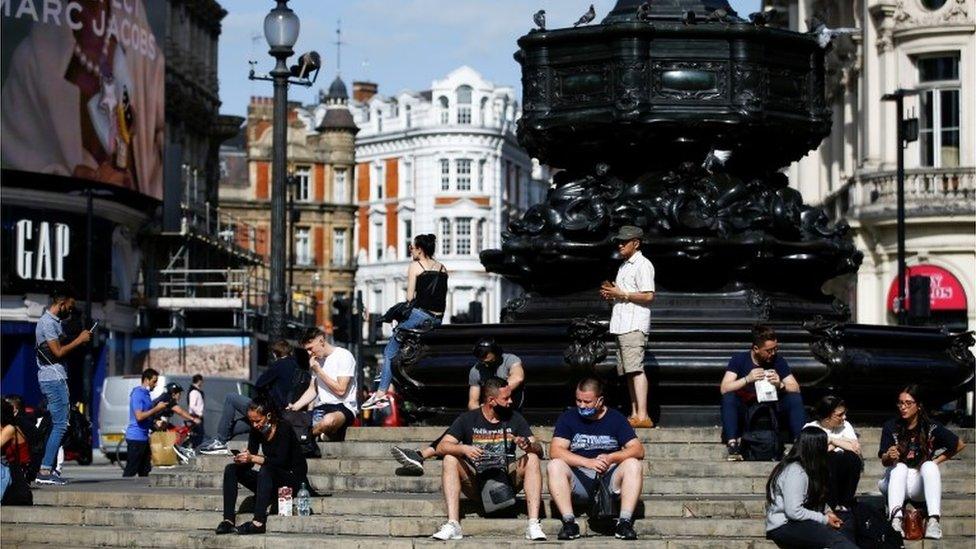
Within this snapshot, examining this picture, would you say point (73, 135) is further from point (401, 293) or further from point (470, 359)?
point (401, 293)

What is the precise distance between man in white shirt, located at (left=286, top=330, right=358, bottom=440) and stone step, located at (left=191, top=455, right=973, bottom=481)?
0.80 meters

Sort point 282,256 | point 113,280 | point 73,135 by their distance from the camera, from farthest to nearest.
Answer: point 113,280, point 73,135, point 282,256

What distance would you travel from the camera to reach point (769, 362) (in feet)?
60.5

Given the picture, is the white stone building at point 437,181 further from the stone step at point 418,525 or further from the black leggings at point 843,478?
the black leggings at point 843,478

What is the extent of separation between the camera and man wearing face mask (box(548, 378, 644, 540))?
52.7ft

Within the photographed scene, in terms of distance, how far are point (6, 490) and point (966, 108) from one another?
3355 cm

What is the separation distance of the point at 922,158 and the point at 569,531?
116 ft

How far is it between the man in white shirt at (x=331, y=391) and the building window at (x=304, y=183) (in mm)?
112654

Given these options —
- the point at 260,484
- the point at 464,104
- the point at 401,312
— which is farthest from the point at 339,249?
the point at 260,484

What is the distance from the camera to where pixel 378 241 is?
15425cm

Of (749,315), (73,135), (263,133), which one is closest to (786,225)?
(749,315)

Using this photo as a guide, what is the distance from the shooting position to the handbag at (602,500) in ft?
53.3

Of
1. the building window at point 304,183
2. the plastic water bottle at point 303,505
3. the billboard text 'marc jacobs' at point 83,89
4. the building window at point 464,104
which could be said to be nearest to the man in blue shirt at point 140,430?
the plastic water bottle at point 303,505

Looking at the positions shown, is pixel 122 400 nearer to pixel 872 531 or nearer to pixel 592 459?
pixel 592 459
